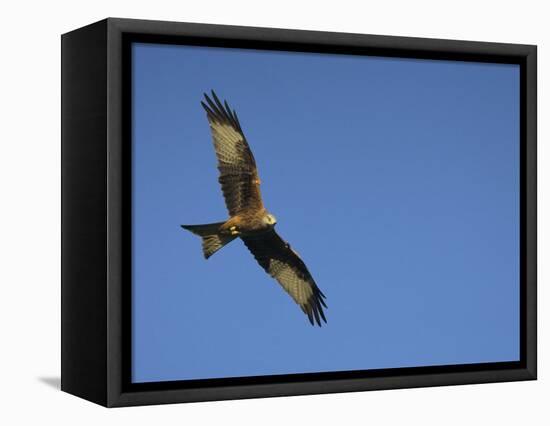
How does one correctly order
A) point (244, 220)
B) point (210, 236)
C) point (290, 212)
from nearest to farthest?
1. point (210, 236)
2. point (244, 220)
3. point (290, 212)

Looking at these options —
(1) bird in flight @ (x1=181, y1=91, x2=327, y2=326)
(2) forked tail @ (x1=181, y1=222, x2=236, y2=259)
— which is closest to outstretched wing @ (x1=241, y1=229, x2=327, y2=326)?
(1) bird in flight @ (x1=181, y1=91, x2=327, y2=326)

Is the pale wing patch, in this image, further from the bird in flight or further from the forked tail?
the forked tail

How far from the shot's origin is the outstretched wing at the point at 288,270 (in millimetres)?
7973

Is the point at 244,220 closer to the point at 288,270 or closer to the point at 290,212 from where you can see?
the point at 290,212

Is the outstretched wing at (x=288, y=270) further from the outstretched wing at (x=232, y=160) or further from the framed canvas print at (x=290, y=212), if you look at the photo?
the outstretched wing at (x=232, y=160)

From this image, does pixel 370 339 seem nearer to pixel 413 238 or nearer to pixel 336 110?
pixel 413 238

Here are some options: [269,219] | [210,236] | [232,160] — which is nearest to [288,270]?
[269,219]

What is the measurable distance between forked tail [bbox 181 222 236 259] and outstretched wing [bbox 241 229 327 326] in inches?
5.5

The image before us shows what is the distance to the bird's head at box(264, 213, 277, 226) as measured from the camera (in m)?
7.98

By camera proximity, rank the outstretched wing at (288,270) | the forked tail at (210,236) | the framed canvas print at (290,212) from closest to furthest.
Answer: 1. the framed canvas print at (290,212)
2. the forked tail at (210,236)
3. the outstretched wing at (288,270)

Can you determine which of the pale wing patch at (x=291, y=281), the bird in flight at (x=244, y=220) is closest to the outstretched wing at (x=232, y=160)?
the bird in flight at (x=244, y=220)

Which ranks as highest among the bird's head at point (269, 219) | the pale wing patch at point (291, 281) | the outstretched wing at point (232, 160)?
the outstretched wing at point (232, 160)

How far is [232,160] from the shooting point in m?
7.89

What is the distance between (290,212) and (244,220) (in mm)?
275
